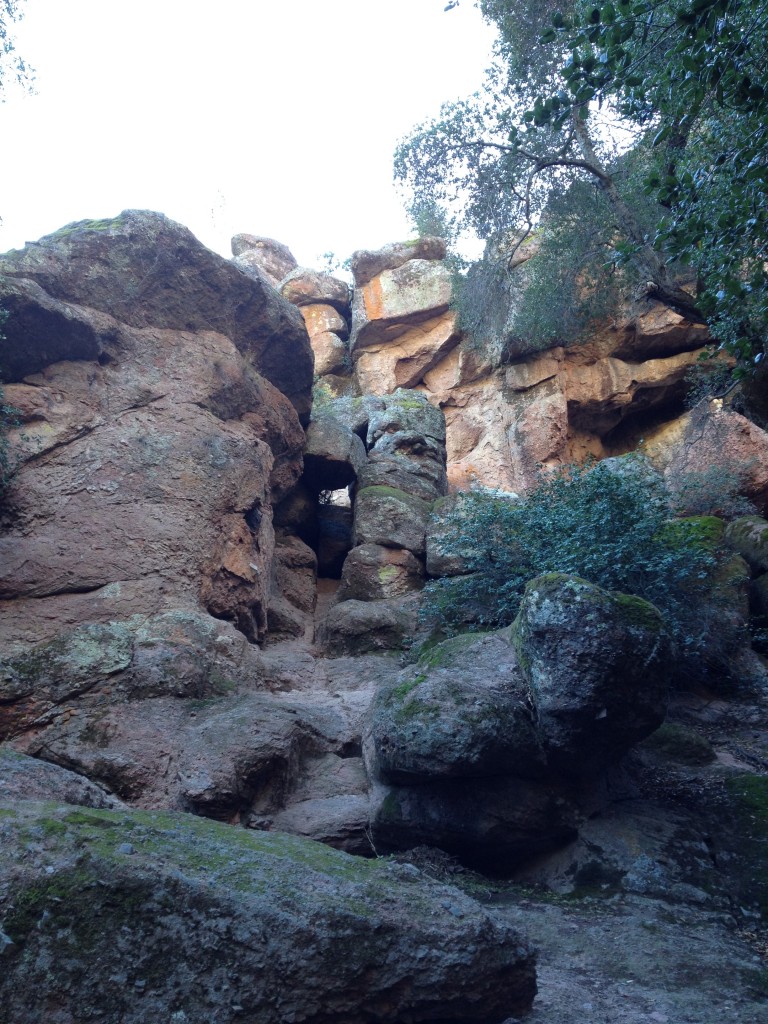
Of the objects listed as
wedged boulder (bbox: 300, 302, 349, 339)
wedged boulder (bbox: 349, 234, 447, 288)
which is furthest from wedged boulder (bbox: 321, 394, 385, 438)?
wedged boulder (bbox: 349, 234, 447, 288)

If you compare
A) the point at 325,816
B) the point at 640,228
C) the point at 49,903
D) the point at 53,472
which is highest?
the point at 640,228

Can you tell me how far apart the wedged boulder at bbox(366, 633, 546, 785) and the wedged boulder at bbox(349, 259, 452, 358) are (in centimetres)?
1910

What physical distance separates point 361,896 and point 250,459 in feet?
28.1

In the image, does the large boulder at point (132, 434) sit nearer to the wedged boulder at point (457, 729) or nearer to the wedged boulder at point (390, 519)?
the wedged boulder at point (390, 519)

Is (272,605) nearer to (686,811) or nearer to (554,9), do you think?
(686,811)

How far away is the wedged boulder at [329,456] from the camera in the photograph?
628 inches

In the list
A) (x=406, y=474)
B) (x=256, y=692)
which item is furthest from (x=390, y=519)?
(x=256, y=692)

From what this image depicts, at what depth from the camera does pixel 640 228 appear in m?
13.6

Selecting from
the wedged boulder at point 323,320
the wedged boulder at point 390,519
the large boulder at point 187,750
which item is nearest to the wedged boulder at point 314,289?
the wedged boulder at point 323,320

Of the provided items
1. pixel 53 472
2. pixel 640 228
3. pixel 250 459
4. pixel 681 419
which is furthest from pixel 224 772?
pixel 681 419

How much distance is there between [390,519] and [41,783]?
1017cm

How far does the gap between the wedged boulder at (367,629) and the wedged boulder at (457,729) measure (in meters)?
4.44

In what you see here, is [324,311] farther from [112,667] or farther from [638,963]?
[638,963]

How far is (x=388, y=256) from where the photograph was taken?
85.0 feet
